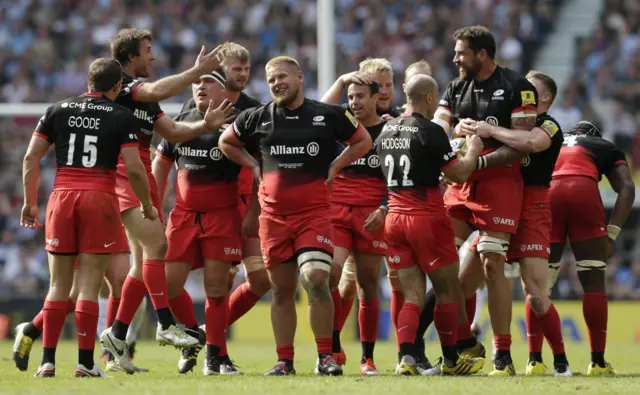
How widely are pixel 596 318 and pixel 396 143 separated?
94.3 inches

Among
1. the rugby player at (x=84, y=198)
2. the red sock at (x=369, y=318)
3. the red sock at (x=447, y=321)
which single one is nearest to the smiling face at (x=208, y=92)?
the rugby player at (x=84, y=198)

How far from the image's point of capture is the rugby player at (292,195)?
8.98 m

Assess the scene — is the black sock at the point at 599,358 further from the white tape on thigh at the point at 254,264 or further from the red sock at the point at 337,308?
the white tape on thigh at the point at 254,264

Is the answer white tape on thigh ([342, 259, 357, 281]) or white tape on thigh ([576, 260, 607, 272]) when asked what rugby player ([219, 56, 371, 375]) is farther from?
white tape on thigh ([576, 260, 607, 272])

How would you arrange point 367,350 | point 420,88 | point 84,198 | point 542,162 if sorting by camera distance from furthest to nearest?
point 367,350, point 542,162, point 420,88, point 84,198

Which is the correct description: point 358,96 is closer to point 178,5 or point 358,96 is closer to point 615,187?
point 615,187

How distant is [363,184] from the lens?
10.4 metres

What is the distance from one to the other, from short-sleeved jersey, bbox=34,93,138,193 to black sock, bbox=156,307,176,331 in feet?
4.03

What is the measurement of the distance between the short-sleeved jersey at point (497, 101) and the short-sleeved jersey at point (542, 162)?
171mm

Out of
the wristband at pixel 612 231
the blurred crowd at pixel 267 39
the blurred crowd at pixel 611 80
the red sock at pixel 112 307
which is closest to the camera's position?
the wristband at pixel 612 231

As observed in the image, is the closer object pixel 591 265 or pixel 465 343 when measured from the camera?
pixel 465 343

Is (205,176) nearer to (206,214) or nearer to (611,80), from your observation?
(206,214)

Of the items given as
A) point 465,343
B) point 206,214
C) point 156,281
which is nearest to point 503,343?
Result: point 465,343

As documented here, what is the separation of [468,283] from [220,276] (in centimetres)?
209
